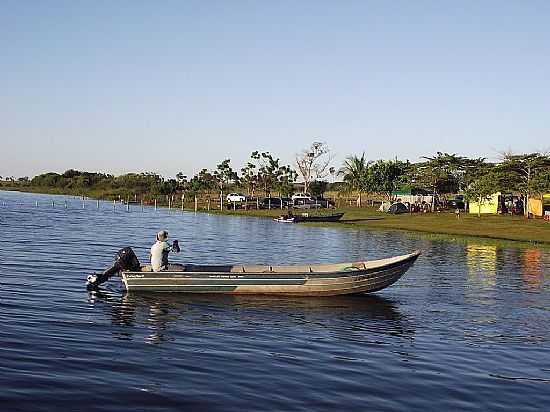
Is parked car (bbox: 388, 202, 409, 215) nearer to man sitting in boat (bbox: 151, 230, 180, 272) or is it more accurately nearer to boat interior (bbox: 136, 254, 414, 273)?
boat interior (bbox: 136, 254, 414, 273)

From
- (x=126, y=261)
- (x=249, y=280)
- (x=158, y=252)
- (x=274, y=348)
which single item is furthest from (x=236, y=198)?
(x=274, y=348)

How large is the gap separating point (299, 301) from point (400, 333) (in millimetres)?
5412

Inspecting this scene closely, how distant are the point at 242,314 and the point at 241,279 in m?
3.15

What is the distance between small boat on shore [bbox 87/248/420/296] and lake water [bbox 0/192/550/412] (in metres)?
0.47

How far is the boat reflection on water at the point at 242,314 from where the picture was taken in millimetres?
19641

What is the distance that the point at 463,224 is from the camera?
76.1 m

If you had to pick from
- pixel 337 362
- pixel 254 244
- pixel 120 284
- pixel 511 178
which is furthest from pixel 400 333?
pixel 511 178

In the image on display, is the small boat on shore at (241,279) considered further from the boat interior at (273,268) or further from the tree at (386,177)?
the tree at (386,177)

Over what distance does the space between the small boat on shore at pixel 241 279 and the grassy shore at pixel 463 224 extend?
35.6 metres

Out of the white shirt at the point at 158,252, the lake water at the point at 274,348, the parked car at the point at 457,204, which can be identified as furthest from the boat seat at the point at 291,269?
the parked car at the point at 457,204

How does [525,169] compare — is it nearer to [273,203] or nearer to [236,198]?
[273,203]

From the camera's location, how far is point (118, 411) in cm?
1202

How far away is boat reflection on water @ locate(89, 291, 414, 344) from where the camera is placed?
1964 cm

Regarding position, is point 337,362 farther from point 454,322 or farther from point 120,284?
point 120,284
